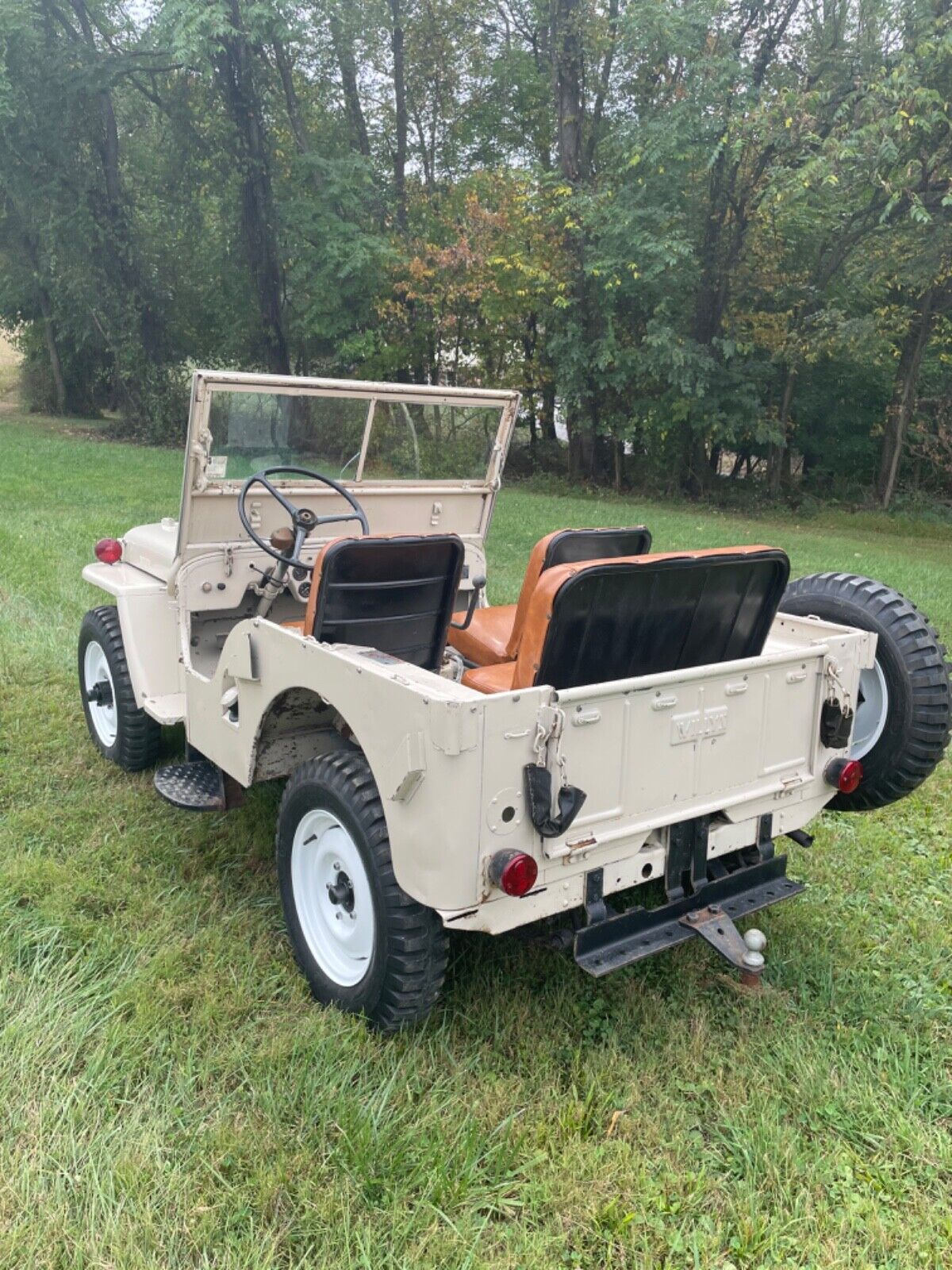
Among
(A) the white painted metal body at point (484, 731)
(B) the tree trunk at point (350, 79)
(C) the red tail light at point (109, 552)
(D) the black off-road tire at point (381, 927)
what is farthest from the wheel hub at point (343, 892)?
(B) the tree trunk at point (350, 79)

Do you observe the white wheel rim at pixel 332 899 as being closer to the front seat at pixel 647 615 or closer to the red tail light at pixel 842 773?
the front seat at pixel 647 615

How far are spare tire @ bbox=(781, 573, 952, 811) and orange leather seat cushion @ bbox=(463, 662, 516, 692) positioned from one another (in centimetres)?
127

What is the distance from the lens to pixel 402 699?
7.41 ft

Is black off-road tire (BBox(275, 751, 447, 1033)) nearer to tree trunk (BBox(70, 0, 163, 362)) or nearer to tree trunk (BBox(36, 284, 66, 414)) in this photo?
tree trunk (BBox(70, 0, 163, 362))

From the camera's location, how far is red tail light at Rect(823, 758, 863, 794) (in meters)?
2.99

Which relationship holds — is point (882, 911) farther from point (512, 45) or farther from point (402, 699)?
point (512, 45)

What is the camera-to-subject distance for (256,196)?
61.1ft

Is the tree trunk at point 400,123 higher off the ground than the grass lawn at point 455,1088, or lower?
higher

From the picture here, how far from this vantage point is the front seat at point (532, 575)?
10.1 feet

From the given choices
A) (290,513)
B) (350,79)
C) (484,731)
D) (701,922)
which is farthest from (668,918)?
(350,79)

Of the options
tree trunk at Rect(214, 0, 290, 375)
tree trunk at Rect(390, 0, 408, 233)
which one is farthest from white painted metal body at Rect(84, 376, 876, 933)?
tree trunk at Rect(390, 0, 408, 233)

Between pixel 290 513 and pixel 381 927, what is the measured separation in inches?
67.7

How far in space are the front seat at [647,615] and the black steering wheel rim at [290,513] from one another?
1087 mm

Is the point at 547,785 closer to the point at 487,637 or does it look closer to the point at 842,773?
the point at 842,773
